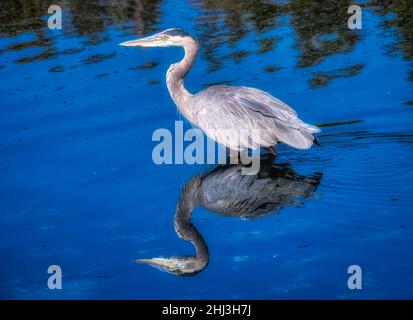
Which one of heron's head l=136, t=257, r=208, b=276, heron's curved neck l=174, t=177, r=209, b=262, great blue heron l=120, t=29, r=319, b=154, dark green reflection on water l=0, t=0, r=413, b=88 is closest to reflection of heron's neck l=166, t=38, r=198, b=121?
great blue heron l=120, t=29, r=319, b=154

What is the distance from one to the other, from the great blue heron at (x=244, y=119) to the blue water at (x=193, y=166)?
0.32 metres

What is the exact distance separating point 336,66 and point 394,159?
311 cm

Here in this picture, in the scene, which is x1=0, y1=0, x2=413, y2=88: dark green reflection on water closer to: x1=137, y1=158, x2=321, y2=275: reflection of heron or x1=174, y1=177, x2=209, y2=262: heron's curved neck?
x1=137, y1=158, x2=321, y2=275: reflection of heron

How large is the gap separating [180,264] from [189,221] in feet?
2.37

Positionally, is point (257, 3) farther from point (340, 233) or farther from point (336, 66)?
point (340, 233)

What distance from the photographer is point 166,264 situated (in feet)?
22.7

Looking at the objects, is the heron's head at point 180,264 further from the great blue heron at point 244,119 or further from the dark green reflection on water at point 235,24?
the dark green reflection on water at point 235,24

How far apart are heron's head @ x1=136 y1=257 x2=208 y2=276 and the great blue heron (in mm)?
2158

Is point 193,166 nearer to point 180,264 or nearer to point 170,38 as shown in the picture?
point 170,38

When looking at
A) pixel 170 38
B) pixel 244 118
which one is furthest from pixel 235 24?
pixel 244 118

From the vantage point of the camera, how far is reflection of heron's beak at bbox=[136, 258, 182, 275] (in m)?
6.83

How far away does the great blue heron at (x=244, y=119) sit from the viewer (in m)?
8.64

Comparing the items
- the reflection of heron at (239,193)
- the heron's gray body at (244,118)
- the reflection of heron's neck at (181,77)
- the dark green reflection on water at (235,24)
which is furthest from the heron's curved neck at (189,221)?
the dark green reflection on water at (235,24)
